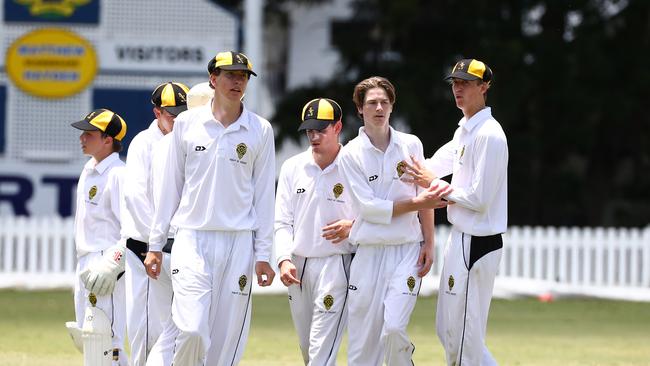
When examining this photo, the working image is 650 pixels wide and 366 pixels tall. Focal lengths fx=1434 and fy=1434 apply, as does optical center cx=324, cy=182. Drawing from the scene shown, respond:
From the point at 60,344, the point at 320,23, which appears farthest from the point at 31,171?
the point at 320,23

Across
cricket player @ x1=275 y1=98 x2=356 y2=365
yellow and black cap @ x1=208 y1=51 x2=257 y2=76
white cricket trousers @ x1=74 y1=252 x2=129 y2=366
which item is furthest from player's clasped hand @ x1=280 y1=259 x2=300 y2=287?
yellow and black cap @ x1=208 y1=51 x2=257 y2=76

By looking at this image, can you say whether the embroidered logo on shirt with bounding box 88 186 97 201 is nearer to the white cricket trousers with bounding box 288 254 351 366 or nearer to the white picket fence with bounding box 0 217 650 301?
the white cricket trousers with bounding box 288 254 351 366

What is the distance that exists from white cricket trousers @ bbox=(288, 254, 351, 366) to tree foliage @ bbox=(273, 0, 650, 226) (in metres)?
17.8

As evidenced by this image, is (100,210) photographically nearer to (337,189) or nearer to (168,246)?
(168,246)

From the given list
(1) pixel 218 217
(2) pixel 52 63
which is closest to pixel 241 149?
(1) pixel 218 217

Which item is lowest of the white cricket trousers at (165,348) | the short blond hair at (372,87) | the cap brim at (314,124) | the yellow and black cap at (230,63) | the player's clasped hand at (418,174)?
the white cricket trousers at (165,348)

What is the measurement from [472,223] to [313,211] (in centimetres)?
136

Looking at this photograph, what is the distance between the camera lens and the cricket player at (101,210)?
11070 mm

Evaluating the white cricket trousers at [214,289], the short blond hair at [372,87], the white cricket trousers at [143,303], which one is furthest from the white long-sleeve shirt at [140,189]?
the short blond hair at [372,87]

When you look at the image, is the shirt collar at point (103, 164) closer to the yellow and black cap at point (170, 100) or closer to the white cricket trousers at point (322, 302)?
the yellow and black cap at point (170, 100)

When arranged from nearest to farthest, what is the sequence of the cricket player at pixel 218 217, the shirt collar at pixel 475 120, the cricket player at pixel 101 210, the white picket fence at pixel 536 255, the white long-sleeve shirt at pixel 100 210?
the cricket player at pixel 218 217 < the shirt collar at pixel 475 120 < the cricket player at pixel 101 210 < the white long-sleeve shirt at pixel 100 210 < the white picket fence at pixel 536 255

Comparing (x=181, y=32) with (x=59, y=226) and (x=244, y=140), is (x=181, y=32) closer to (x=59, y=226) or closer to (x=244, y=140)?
(x=59, y=226)

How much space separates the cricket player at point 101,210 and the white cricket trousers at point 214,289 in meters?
1.83

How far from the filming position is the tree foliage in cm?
2908
